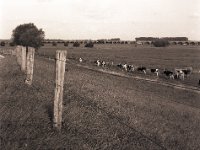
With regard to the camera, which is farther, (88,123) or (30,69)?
(30,69)

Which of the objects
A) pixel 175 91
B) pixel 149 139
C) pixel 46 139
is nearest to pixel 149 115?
pixel 149 139

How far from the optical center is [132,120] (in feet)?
39.2

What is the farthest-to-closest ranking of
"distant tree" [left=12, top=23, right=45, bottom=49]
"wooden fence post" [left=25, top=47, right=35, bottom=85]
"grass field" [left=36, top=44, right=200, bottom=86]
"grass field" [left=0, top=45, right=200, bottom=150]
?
1. "distant tree" [left=12, top=23, right=45, bottom=49]
2. "grass field" [left=36, top=44, right=200, bottom=86]
3. "wooden fence post" [left=25, top=47, right=35, bottom=85]
4. "grass field" [left=0, top=45, right=200, bottom=150]

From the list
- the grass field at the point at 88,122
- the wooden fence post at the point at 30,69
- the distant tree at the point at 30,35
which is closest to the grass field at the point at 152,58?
the distant tree at the point at 30,35

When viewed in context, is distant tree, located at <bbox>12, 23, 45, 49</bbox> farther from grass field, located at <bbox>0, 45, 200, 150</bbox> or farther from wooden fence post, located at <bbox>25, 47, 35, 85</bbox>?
grass field, located at <bbox>0, 45, 200, 150</bbox>

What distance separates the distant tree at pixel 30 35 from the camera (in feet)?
292

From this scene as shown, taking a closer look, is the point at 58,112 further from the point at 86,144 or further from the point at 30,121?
the point at 86,144

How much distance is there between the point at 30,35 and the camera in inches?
3504

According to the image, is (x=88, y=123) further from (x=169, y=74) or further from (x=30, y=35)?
(x=30, y=35)

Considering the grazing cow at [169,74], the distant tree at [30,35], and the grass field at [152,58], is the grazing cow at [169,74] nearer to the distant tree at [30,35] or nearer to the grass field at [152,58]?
the grass field at [152,58]

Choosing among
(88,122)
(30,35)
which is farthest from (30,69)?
(30,35)

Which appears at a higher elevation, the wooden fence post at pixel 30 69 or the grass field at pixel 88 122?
the wooden fence post at pixel 30 69

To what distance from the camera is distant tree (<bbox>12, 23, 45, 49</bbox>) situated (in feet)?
292

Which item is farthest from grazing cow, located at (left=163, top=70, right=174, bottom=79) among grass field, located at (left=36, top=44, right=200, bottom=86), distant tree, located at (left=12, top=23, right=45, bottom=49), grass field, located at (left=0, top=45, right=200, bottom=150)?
distant tree, located at (left=12, top=23, right=45, bottom=49)
